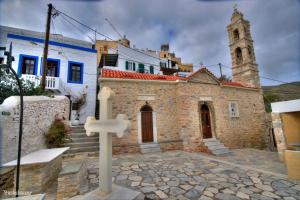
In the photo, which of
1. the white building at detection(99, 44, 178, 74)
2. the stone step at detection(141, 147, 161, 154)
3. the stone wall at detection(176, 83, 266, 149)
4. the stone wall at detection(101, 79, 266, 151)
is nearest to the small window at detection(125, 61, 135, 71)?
the white building at detection(99, 44, 178, 74)

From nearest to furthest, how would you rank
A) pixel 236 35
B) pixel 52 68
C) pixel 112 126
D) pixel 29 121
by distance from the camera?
pixel 112 126 < pixel 29 121 < pixel 52 68 < pixel 236 35

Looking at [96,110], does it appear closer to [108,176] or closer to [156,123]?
[156,123]

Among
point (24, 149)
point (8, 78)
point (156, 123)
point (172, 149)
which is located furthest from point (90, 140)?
point (8, 78)

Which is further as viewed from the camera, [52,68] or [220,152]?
[52,68]

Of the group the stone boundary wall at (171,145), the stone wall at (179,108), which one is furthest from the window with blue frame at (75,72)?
the stone boundary wall at (171,145)

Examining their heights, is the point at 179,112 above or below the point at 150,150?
above

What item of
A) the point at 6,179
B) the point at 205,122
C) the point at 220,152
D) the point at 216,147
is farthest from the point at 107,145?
the point at 205,122

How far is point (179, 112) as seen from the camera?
31.5ft

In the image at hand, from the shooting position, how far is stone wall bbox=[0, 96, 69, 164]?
4.79 metres

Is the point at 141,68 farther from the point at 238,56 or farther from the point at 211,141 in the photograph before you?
the point at 211,141

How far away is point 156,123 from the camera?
30.5ft

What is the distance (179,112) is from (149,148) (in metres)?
2.97

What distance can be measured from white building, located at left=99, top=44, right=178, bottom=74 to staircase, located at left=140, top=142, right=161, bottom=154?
1003 centimetres

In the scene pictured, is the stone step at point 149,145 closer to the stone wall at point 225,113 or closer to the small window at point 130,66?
the stone wall at point 225,113
